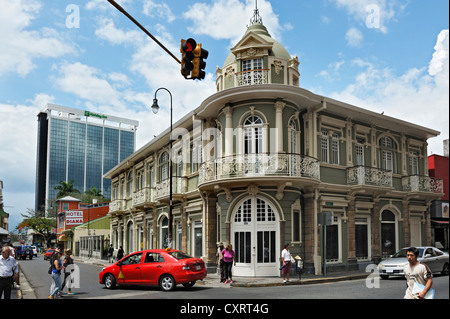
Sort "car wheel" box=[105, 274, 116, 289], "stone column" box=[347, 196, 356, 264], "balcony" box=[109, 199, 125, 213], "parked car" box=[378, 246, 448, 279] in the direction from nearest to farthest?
"car wheel" box=[105, 274, 116, 289]
"parked car" box=[378, 246, 448, 279]
"stone column" box=[347, 196, 356, 264]
"balcony" box=[109, 199, 125, 213]

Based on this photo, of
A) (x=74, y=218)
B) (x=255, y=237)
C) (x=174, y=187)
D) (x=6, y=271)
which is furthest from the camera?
(x=74, y=218)

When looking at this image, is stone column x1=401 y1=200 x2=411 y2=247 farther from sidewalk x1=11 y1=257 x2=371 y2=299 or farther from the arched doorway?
the arched doorway

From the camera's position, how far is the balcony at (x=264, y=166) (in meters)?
20.1

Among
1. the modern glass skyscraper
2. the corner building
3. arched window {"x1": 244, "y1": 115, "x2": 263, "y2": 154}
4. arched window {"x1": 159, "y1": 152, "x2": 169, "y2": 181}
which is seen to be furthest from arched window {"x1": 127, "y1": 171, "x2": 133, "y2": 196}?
the modern glass skyscraper

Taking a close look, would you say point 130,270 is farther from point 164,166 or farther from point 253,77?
point 164,166

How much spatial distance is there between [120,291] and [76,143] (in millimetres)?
118476

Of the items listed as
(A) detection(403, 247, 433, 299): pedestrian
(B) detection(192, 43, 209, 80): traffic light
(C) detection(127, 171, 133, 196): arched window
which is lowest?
(A) detection(403, 247, 433, 299): pedestrian

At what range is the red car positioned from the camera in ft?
51.4

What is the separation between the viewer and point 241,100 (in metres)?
21.2

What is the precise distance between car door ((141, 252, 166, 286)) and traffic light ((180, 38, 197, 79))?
26.0 feet

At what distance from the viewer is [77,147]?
128625 mm

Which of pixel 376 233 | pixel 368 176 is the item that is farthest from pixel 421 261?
pixel 368 176

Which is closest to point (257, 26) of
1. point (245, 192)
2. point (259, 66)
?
point (259, 66)

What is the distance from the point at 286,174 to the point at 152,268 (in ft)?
24.1
